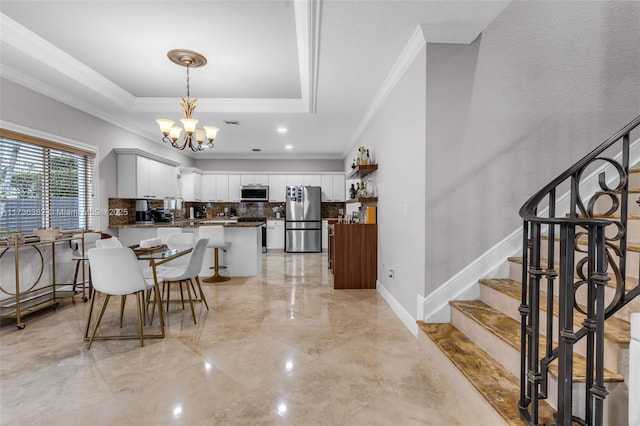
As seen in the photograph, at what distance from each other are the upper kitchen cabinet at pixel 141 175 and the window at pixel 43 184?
525 mm

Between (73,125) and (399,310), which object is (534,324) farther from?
(73,125)

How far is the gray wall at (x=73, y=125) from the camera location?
3326 mm

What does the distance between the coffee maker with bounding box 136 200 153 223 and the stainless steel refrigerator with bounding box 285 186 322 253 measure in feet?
10.7

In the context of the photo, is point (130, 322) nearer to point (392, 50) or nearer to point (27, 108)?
point (27, 108)

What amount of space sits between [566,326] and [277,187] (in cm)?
751

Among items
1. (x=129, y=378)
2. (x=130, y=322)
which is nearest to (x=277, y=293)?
(x=130, y=322)

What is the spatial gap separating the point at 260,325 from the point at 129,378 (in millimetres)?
1197

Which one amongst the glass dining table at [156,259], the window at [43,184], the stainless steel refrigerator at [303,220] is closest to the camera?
the glass dining table at [156,259]

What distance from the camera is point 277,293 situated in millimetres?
4242

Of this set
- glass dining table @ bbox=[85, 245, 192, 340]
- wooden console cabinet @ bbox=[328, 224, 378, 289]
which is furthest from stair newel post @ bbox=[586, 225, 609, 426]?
wooden console cabinet @ bbox=[328, 224, 378, 289]

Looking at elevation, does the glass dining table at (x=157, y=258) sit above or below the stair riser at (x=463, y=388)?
above

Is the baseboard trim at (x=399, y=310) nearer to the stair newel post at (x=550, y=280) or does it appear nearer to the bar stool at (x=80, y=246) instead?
the stair newel post at (x=550, y=280)

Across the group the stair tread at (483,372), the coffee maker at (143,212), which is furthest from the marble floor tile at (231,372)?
the coffee maker at (143,212)

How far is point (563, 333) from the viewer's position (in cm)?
130
